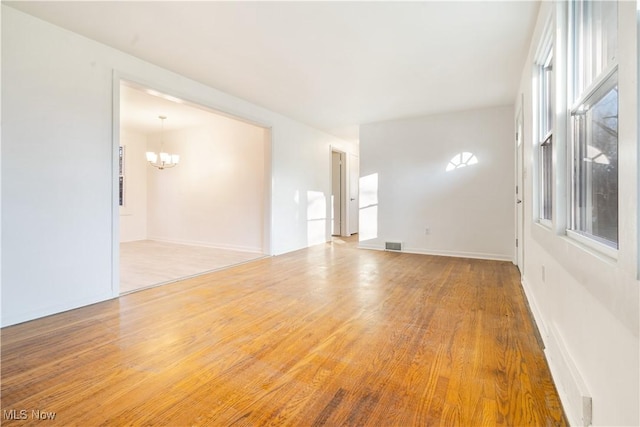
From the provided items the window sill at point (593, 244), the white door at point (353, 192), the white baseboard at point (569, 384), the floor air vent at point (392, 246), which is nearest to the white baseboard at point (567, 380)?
the white baseboard at point (569, 384)

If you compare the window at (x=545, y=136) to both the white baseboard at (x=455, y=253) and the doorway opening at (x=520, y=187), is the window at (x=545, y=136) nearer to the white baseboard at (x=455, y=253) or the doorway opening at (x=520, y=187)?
the doorway opening at (x=520, y=187)

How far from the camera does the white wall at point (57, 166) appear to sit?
235 centimetres

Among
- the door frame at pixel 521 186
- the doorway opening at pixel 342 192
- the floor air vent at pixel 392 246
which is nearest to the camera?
the door frame at pixel 521 186

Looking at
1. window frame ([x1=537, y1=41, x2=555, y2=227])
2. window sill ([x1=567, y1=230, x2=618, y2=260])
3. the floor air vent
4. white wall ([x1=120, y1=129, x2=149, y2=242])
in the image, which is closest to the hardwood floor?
white wall ([x1=120, y1=129, x2=149, y2=242])

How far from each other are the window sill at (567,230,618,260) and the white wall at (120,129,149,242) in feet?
25.3

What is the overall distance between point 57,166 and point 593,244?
12.0ft

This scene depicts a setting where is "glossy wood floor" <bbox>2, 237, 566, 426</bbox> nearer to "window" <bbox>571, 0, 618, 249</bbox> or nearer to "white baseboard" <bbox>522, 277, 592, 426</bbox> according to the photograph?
"white baseboard" <bbox>522, 277, 592, 426</bbox>

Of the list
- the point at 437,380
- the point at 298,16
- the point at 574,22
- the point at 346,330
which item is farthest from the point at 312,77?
the point at 437,380

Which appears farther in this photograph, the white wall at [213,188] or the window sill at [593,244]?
the white wall at [213,188]

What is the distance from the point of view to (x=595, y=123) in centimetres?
128

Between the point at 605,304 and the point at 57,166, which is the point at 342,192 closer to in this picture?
the point at 57,166

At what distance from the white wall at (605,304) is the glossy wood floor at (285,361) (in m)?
0.24

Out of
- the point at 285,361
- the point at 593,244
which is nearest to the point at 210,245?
the point at 285,361

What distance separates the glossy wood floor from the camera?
138cm
